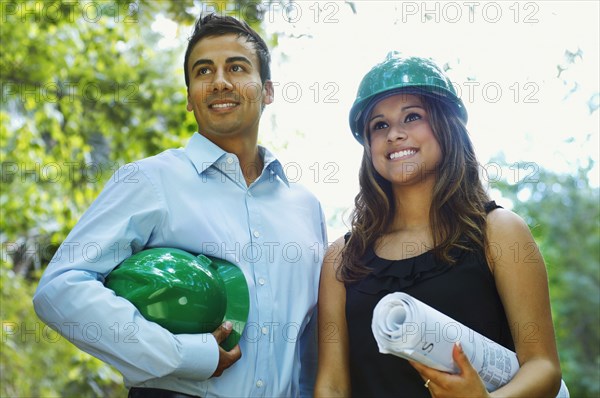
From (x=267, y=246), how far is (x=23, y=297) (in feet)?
17.3

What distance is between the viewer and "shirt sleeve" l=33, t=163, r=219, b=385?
2.85 meters

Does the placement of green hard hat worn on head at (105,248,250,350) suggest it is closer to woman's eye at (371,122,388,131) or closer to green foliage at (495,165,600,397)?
woman's eye at (371,122,388,131)

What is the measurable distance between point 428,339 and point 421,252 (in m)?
0.74

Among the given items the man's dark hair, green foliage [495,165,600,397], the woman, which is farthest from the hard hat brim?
green foliage [495,165,600,397]

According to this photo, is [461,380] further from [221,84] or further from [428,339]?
[221,84]

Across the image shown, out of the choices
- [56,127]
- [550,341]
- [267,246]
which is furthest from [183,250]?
[56,127]

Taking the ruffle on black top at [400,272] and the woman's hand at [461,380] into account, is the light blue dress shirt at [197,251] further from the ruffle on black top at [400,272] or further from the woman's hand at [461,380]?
the woman's hand at [461,380]

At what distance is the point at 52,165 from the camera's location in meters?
8.00

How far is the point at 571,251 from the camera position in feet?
69.4

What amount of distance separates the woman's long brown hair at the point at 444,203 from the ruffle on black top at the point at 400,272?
0.03 metres

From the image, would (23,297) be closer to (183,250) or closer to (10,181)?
(10,181)

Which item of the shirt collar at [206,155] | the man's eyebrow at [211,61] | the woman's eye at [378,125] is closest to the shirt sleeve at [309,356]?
the shirt collar at [206,155]

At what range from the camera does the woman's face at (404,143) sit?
3.38 m

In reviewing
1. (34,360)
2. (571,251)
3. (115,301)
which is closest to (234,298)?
(115,301)
